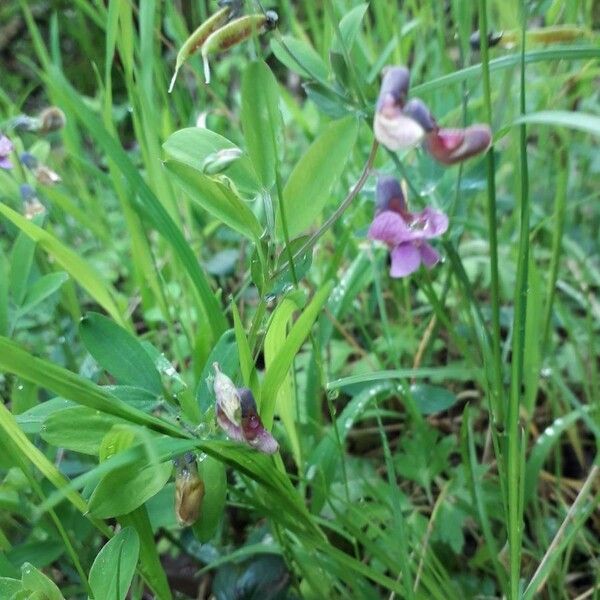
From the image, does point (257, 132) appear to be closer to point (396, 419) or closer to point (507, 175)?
point (396, 419)

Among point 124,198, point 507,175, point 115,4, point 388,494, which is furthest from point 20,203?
point 507,175

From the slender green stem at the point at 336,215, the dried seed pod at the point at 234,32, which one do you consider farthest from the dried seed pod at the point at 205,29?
the slender green stem at the point at 336,215

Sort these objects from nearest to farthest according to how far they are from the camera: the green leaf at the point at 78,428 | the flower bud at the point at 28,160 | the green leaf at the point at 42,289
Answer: the green leaf at the point at 78,428 → the green leaf at the point at 42,289 → the flower bud at the point at 28,160

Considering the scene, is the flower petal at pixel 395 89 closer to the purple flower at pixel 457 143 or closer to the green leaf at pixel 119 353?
the purple flower at pixel 457 143

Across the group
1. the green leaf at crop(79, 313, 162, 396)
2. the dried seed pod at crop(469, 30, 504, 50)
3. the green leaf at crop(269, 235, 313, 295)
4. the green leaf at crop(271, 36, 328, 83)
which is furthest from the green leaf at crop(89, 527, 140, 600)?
the dried seed pod at crop(469, 30, 504, 50)

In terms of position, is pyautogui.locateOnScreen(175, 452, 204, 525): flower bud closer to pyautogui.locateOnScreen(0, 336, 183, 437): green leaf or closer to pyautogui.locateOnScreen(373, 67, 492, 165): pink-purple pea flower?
pyautogui.locateOnScreen(0, 336, 183, 437): green leaf
